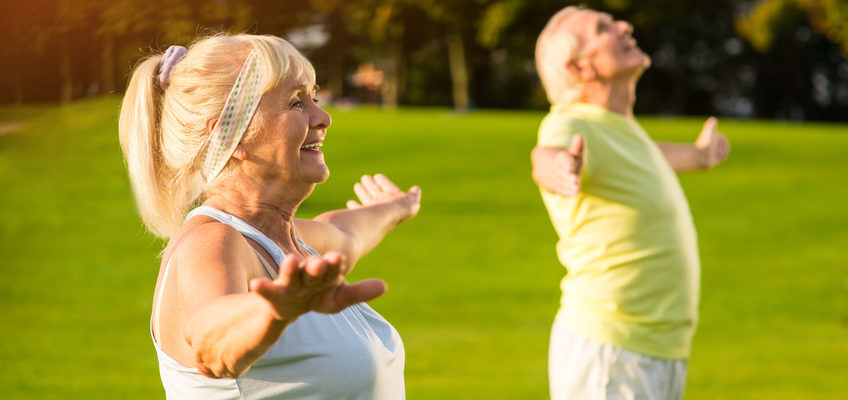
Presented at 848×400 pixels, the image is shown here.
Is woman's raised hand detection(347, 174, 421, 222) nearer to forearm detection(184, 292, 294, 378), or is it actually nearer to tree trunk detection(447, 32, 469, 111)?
forearm detection(184, 292, 294, 378)

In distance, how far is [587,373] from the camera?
157 inches

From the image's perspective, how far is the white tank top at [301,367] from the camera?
2.23m

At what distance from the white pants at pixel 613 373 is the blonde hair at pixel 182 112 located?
6.49 ft

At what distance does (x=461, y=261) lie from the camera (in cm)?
1563

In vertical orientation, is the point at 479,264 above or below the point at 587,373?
below

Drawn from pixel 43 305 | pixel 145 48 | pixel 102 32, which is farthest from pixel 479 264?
pixel 145 48

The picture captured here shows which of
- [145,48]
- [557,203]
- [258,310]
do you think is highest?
[145,48]

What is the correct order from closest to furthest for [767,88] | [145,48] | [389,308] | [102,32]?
[145,48] < [102,32] < [389,308] < [767,88]

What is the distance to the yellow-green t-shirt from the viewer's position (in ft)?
13.0

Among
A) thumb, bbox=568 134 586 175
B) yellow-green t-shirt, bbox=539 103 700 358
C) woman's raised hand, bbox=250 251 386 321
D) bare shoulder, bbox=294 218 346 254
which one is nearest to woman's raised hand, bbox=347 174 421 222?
bare shoulder, bbox=294 218 346 254

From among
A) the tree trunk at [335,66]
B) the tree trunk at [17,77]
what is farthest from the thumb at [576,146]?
the tree trunk at [335,66]

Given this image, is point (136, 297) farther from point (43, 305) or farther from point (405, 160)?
point (405, 160)

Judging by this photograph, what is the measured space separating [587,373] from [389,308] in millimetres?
8539

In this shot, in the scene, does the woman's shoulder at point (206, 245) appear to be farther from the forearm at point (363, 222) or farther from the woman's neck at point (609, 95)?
the woman's neck at point (609, 95)
